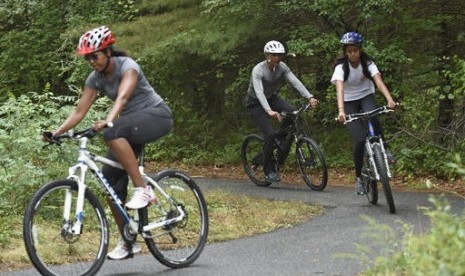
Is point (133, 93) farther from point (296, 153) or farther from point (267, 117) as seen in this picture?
point (296, 153)

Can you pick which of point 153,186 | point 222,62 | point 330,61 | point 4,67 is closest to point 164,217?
point 153,186

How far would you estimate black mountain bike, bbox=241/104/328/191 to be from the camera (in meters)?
11.6

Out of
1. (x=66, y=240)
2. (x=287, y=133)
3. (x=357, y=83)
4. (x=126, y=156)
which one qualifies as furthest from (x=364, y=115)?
(x=66, y=240)

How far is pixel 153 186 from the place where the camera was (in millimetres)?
6340

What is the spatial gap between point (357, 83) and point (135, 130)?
425cm

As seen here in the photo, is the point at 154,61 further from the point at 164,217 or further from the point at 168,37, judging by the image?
the point at 164,217

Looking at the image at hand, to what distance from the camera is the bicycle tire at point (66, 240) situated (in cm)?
547

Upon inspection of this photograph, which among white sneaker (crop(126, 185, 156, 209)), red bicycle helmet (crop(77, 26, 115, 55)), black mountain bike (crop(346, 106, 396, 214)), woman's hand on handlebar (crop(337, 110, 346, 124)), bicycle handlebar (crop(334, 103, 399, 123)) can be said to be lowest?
black mountain bike (crop(346, 106, 396, 214))

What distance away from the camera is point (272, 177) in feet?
40.0

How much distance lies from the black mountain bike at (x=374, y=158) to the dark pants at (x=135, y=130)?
356 centimetres

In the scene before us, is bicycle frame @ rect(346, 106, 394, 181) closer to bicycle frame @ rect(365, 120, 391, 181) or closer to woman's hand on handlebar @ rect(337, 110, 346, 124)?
bicycle frame @ rect(365, 120, 391, 181)

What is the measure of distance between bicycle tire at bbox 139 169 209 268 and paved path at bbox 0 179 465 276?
125 millimetres

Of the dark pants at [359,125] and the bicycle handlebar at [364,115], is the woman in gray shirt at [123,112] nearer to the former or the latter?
the bicycle handlebar at [364,115]

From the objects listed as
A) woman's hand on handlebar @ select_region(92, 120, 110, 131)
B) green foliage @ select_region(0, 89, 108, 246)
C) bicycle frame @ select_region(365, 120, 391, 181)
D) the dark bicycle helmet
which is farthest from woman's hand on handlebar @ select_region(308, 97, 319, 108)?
woman's hand on handlebar @ select_region(92, 120, 110, 131)
